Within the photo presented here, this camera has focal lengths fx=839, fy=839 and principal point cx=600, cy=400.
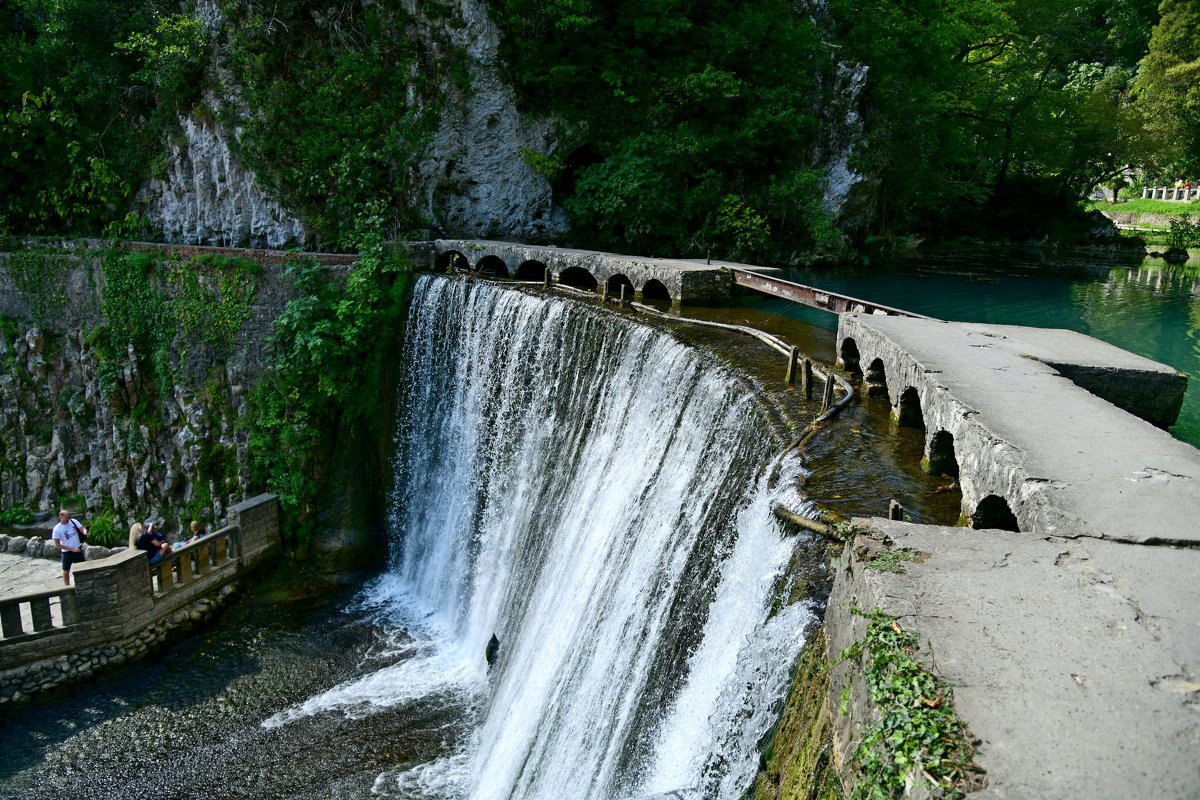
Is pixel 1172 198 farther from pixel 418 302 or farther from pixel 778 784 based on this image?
pixel 778 784

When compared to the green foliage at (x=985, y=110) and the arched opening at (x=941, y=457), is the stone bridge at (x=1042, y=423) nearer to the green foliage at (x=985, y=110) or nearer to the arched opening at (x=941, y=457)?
the arched opening at (x=941, y=457)

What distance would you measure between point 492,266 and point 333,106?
4.85 meters

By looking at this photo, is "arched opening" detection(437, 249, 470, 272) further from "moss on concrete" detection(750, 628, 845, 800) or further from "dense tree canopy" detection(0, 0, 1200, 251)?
"moss on concrete" detection(750, 628, 845, 800)

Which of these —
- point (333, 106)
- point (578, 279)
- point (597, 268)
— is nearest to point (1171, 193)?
point (578, 279)

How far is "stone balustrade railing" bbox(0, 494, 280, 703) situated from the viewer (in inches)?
407

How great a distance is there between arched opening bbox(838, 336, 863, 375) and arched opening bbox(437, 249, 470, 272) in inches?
316

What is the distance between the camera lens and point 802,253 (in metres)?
19.9

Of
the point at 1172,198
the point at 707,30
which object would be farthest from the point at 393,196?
the point at 1172,198

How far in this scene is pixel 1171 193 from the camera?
1603 inches

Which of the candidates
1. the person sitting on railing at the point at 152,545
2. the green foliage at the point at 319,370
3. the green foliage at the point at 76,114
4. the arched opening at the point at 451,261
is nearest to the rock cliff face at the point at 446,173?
the green foliage at the point at 76,114

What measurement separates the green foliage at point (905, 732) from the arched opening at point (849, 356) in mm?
6257

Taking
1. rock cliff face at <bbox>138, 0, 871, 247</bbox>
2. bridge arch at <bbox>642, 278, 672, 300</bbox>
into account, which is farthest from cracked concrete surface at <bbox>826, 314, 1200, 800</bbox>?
rock cliff face at <bbox>138, 0, 871, 247</bbox>

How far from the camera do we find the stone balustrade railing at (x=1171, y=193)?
37969mm

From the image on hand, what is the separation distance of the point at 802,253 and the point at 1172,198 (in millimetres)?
31575
